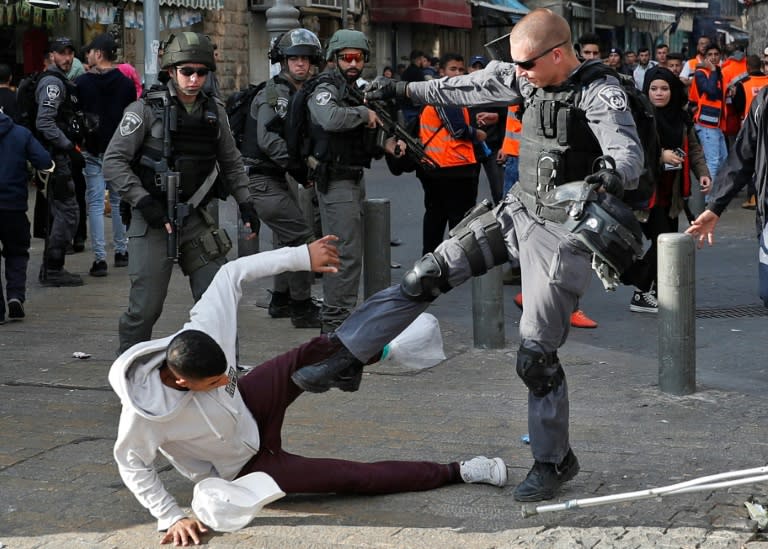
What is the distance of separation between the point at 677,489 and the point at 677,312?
2.49 metres

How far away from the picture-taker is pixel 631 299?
378 inches

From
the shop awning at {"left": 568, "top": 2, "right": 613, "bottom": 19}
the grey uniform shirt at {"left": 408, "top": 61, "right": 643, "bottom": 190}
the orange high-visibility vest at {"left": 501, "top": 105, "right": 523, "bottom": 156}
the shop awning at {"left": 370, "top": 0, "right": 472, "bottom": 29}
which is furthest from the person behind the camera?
the shop awning at {"left": 568, "top": 2, "right": 613, "bottom": 19}

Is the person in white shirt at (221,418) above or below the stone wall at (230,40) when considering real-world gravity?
below

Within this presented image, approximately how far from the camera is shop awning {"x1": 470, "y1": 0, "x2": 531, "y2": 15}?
115 feet

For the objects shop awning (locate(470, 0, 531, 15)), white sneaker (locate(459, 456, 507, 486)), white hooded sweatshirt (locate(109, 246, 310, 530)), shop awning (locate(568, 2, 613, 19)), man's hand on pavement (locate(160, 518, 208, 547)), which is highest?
shop awning (locate(568, 2, 613, 19))

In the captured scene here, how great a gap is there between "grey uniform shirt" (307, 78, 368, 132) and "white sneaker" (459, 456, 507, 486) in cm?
335

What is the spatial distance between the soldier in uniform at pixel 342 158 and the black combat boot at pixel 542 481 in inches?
128

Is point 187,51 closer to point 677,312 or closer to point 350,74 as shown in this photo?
point 350,74

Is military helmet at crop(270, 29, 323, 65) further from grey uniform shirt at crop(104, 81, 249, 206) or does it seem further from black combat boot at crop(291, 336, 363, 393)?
black combat boot at crop(291, 336, 363, 393)

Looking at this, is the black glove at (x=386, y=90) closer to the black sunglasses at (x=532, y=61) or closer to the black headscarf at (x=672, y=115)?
the black sunglasses at (x=532, y=61)

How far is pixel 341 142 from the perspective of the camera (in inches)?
320

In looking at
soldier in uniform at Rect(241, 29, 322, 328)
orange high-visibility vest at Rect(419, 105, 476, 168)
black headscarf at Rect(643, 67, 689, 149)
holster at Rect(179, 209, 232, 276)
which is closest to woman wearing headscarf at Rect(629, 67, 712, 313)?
black headscarf at Rect(643, 67, 689, 149)

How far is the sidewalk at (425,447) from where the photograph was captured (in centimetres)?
458

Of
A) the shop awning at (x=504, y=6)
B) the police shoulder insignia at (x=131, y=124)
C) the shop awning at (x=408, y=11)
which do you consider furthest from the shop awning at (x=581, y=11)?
the police shoulder insignia at (x=131, y=124)
